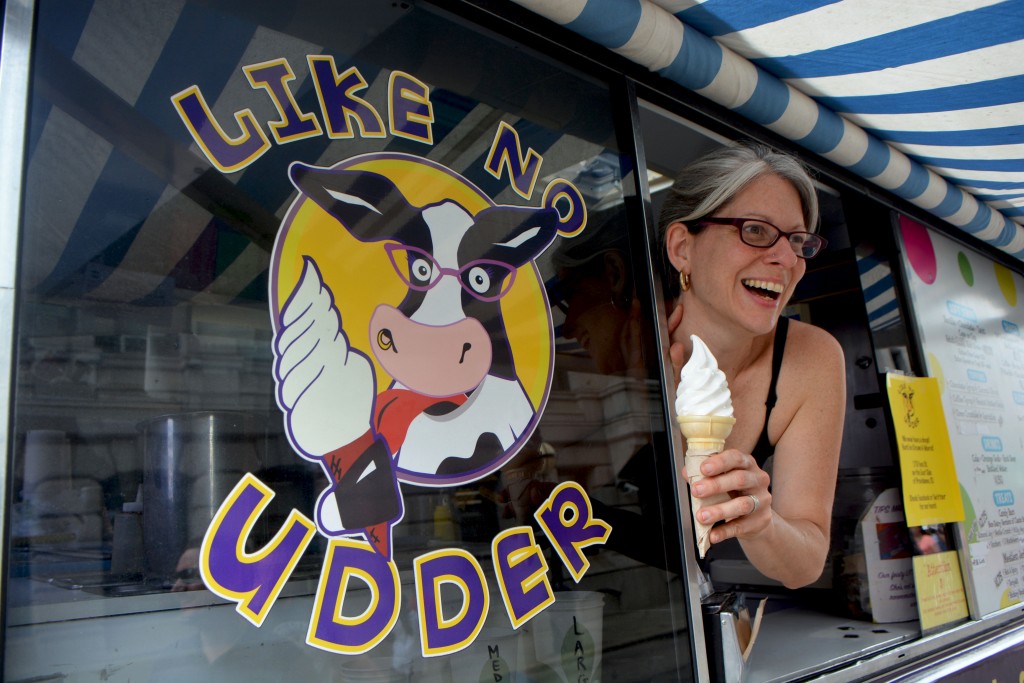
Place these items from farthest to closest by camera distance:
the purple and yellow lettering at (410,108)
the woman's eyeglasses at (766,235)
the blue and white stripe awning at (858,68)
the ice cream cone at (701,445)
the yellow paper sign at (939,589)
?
the yellow paper sign at (939,589) < the woman's eyeglasses at (766,235) < the blue and white stripe awning at (858,68) < the ice cream cone at (701,445) < the purple and yellow lettering at (410,108)

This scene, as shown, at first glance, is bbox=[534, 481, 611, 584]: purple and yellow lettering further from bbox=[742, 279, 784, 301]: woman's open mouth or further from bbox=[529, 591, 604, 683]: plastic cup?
bbox=[742, 279, 784, 301]: woman's open mouth

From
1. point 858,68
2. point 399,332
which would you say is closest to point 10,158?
point 399,332

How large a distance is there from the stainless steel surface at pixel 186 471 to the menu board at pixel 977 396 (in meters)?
2.85

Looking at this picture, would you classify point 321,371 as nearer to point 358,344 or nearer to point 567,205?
point 358,344

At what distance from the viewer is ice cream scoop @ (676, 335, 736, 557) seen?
72.6 inches

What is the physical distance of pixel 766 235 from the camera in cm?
242

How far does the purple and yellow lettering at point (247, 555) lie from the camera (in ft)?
3.97

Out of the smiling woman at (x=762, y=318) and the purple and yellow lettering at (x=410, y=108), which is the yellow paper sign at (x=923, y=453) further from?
the purple and yellow lettering at (x=410, y=108)

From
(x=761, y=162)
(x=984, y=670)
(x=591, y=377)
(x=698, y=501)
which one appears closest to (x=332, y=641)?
(x=591, y=377)

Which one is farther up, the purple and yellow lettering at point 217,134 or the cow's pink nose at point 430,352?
the purple and yellow lettering at point 217,134

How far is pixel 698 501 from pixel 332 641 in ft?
3.24

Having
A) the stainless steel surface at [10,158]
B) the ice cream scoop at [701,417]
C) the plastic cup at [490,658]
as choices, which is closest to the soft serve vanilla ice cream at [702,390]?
the ice cream scoop at [701,417]

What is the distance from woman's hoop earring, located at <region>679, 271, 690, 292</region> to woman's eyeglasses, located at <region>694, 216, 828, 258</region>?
0.18 metres

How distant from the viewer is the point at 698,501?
1.91m
